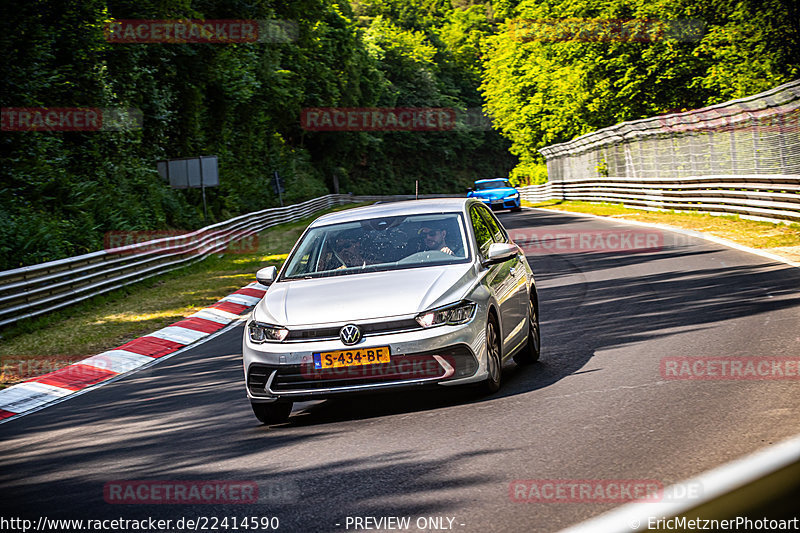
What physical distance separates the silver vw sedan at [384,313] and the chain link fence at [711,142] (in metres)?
15.1

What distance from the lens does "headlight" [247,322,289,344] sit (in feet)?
23.3

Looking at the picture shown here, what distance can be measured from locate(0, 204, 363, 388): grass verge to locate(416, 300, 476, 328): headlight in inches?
262

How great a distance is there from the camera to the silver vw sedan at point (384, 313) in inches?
272

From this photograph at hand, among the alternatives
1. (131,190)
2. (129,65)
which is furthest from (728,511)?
(129,65)

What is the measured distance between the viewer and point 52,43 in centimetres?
2612

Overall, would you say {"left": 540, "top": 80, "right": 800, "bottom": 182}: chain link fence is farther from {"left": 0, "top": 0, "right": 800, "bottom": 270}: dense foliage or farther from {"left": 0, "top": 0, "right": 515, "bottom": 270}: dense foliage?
{"left": 0, "top": 0, "right": 515, "bottom": 270}: dense foliage

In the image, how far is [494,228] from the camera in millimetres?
9500
